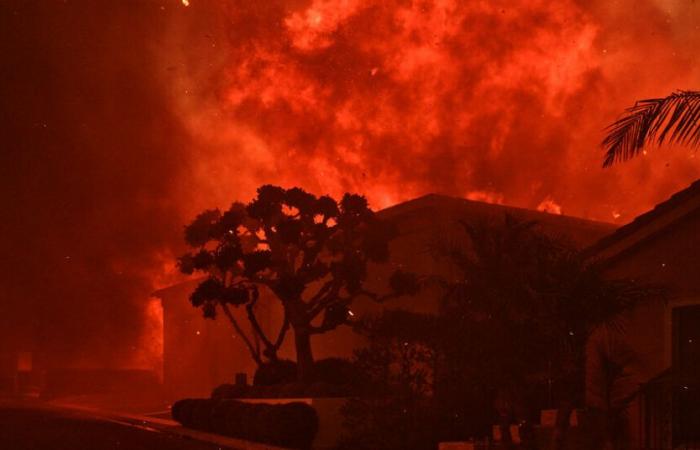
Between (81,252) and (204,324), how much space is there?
2085 cm

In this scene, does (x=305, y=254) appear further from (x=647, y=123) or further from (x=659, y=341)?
(x=647, y=123)

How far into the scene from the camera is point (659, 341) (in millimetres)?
14875

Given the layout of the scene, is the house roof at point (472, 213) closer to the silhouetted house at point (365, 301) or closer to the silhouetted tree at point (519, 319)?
the silhouetted house at point (365, 301)

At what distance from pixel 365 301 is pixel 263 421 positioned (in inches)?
352

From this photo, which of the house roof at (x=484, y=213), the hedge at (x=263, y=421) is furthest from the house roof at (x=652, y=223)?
the house roof at (x=484, y=213)

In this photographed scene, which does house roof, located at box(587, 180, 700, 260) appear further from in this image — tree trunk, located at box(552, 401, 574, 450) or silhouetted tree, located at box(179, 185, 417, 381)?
silhouetted tree, located at box(179, 185, 417, 381)

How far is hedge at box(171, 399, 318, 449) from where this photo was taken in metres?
21.1

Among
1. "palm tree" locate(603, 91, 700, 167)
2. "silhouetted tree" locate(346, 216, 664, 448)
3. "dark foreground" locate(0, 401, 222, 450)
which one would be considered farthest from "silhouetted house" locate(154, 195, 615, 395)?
"dark foreground" locate(0, 401, 222, 450)

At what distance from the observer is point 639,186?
40438 mm

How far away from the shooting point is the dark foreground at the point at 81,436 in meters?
20.9

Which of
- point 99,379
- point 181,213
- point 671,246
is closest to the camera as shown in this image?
point 671,246

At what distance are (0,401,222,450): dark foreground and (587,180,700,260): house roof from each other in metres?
10.5

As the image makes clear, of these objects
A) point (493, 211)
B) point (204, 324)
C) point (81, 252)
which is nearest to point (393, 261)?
point (493, 211)

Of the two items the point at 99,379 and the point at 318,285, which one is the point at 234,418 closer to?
the point at 318,285
